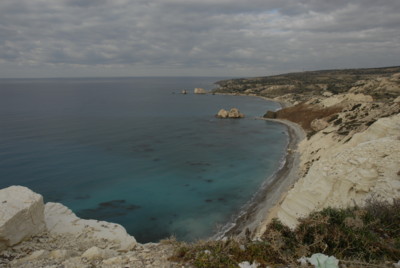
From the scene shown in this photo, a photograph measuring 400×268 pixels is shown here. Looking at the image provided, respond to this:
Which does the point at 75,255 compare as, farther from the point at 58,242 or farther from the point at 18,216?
the point at 18,216

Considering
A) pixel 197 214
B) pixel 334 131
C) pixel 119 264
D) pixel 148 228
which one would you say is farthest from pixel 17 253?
pixel 334 131

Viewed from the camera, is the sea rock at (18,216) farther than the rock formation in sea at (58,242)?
Yes

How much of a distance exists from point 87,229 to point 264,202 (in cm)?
1952

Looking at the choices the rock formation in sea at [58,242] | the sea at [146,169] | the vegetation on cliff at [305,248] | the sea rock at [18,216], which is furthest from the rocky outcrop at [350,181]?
the sea rock at [18,216]

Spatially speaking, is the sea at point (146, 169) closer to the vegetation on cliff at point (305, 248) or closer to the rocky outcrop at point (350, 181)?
the rocky outcrop at point (350, 181)

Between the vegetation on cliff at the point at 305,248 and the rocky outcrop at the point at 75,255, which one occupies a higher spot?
the vegetation on cliff at the point at 305,248

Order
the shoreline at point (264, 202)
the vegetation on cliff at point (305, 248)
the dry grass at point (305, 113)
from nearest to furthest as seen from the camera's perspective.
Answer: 1. the vegetation on cliff at point (305, 248)
2. the shoreline at point (264, 202)
3. the dry grass at point (305, 113)

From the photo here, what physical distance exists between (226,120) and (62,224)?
232 feet

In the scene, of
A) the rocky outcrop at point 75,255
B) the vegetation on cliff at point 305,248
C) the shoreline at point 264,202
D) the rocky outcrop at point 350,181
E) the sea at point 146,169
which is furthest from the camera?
the sea at point 146,169

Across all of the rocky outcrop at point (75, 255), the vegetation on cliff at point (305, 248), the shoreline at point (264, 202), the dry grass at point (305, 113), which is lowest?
the shoreline at point (264, 202)

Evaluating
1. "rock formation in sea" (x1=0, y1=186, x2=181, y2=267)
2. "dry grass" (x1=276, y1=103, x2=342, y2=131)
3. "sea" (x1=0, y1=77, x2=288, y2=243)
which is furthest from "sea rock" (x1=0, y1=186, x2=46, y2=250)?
"dry grass" (x1=276, y1=103, x2=342, y2=131)

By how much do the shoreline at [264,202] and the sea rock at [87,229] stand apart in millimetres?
6900

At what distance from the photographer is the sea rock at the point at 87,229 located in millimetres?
11058

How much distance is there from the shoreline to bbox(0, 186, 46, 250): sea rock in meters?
10.5
